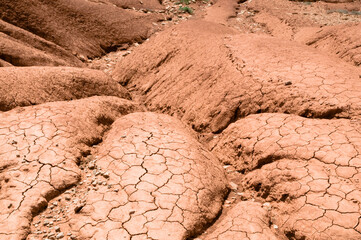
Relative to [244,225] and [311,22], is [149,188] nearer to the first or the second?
[244,225]

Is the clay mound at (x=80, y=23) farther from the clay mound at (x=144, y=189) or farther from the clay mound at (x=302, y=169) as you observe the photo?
the clay mound at (x=302, y=169)

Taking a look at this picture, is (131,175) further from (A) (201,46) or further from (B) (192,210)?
(A) (201,46)

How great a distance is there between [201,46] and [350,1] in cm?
807

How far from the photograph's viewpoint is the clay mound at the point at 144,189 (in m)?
2.35

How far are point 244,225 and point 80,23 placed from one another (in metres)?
5.53

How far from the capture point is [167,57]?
17.6ft

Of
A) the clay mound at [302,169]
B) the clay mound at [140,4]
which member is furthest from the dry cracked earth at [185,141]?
the clay mound at [140,4]

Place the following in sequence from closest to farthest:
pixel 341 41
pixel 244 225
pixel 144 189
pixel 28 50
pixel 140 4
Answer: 1. pixel 244 225
2. pixel 144 189
3. pixel 28 50
4. pixel 341 41
5. pixel 140 4

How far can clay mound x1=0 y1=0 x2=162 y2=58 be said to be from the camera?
227 inches

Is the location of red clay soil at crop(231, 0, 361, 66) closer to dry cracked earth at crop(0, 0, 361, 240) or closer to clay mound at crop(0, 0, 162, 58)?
dry cracked earth at crop(0, 0, 361, 240)

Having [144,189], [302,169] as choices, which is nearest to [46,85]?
[144,189]

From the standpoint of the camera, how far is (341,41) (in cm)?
546

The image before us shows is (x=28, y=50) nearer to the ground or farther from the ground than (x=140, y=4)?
nearer to the ground

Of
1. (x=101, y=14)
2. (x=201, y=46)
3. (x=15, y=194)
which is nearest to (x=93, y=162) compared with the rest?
(x=15, y=194)
